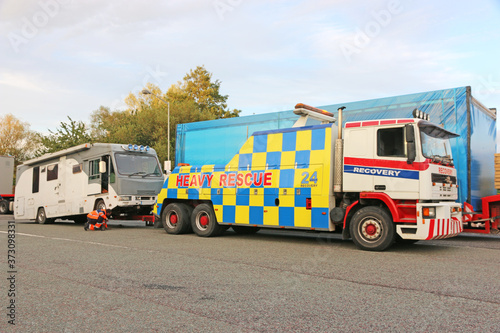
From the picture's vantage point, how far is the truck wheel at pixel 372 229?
8727mm

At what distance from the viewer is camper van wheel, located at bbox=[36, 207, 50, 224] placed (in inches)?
722

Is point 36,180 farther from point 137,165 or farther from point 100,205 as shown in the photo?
point 137,165

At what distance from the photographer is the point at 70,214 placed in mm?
16719

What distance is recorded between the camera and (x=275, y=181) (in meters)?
10.3

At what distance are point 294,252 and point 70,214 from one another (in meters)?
10.8

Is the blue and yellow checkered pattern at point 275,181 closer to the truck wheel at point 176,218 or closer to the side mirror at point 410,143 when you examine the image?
the truck wheel at point 176,218

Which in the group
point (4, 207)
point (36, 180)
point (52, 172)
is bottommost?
point (4, 207)

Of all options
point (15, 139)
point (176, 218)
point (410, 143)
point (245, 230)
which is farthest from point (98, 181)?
point (15, 139)

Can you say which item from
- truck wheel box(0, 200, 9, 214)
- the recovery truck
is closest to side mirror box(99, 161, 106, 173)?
the recovery truck

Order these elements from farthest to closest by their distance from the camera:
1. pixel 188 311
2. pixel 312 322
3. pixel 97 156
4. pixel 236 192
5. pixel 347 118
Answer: pixel 97 156, pixel 347 118, pixel 236 192, pixel 188 311, pixel 312 322

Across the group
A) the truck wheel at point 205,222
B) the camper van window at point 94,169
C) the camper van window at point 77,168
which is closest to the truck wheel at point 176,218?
the truck wheel at point 205,222

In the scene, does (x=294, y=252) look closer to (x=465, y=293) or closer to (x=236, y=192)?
(x=236, y=192)

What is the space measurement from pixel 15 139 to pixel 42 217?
3851cm

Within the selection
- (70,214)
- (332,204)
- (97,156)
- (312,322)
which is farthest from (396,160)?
(70,214)
